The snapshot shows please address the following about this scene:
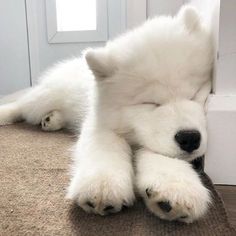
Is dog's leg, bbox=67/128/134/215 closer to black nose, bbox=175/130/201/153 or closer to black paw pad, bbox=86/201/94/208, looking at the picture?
black paw pad, bbox=86/201/94/208

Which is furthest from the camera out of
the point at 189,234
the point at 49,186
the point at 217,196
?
the point at 49,186

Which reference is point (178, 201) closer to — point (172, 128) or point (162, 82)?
point (172, 128)

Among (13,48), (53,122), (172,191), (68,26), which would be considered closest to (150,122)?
(172,191)

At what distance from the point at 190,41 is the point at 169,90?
20 centimetres

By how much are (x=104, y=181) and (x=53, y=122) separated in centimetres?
108

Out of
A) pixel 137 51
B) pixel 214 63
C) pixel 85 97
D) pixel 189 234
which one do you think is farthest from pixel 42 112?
pixel 189 234

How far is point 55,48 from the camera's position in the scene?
10.5 feet

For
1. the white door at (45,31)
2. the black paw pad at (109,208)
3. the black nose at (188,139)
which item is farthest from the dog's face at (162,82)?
the white door at (45,31)

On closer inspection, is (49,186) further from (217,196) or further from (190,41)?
(190,41)

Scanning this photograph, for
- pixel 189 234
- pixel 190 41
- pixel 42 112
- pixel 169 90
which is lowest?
pixel 42 112

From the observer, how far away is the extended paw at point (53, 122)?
6.14 ft

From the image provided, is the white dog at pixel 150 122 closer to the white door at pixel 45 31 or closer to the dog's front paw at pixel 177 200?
the dog's front paw at pixel 177 200

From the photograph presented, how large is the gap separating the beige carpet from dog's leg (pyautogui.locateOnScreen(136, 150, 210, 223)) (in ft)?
0.09

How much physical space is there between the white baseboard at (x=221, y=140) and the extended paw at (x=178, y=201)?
0.84 ft
